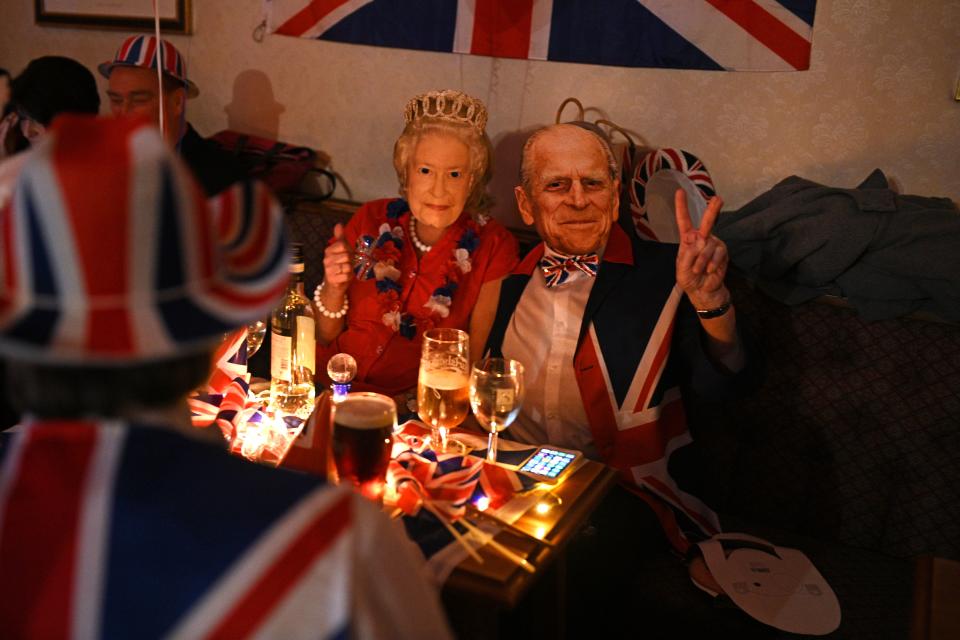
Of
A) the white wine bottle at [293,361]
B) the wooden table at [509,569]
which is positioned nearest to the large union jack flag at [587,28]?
the white wine bottle at [293,361]

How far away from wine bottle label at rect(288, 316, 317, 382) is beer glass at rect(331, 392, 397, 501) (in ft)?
1.33

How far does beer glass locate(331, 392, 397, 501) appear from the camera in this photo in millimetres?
1300

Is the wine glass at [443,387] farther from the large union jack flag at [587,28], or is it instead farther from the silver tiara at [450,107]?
the large union jack flag at [587,28]

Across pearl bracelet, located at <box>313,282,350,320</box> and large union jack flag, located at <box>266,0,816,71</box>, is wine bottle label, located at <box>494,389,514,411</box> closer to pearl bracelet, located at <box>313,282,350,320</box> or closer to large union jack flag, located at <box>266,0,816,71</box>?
pearl bracelet, located at <box>313,282,350,320</box>

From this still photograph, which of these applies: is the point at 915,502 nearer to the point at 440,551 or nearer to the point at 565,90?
the point at 440,551

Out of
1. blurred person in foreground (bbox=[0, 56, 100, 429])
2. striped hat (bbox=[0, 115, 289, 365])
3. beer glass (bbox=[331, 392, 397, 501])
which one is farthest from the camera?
blurred person in foreground (bbox=[0, 56, 100, 429])

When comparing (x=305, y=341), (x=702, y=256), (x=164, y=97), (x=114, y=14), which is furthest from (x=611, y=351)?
(x=114, y=14)

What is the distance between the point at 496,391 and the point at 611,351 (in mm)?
616

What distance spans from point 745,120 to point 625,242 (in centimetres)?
73

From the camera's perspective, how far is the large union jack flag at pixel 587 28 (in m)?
2.39

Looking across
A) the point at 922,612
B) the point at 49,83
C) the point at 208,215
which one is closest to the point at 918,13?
the point at 922,612

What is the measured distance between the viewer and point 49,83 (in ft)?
10.6

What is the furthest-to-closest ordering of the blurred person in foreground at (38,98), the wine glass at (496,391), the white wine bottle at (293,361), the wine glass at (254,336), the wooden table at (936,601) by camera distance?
the blurred person in foreground at (38,98), the wine glass at (254,336), the white wine bottle at (293,361), the wine glass at (496,391), the wooden table at (936,601)

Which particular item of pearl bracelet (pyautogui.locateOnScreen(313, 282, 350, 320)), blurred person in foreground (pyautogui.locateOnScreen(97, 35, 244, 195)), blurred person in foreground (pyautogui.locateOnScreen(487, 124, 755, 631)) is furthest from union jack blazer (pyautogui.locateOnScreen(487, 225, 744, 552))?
blurred person in foreground (pyautogui.locateOnScreen(97, 35, 244, 195))
